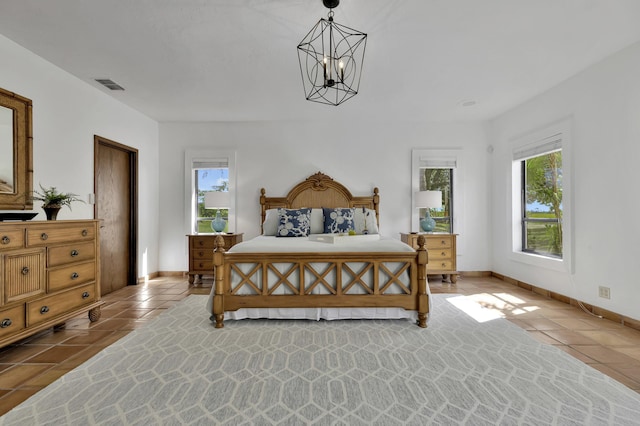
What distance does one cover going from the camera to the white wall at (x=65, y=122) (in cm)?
274

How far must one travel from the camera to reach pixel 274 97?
3922 mm

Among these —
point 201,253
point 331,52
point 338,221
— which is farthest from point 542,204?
point 201,253

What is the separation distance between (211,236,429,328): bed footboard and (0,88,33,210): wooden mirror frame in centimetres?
192

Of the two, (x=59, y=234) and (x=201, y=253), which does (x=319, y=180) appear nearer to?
(x=201, y=253)

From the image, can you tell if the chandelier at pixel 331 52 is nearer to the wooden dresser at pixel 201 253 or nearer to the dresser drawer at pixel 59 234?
the dresser drawer at pixel 59 234

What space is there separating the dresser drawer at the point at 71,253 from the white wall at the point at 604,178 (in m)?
5.21

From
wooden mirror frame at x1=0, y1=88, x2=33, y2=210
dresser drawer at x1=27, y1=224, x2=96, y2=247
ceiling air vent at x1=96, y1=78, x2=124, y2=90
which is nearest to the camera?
dresser drawer at x1=27, y1=224, x2=96, y2=247

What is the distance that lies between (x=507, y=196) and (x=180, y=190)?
5.35 meters

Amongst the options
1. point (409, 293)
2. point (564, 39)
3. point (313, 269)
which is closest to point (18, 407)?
point (313, 269)

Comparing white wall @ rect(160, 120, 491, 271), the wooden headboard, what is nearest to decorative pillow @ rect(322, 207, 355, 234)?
the wooden headboard

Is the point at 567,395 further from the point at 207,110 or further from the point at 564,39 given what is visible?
the point at 207,110

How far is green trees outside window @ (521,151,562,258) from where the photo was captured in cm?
392

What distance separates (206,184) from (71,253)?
258 centimetres

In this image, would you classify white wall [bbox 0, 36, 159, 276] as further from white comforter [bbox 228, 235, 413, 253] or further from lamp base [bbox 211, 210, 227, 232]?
white comforter [bbox 228, 235, 413, 253]
